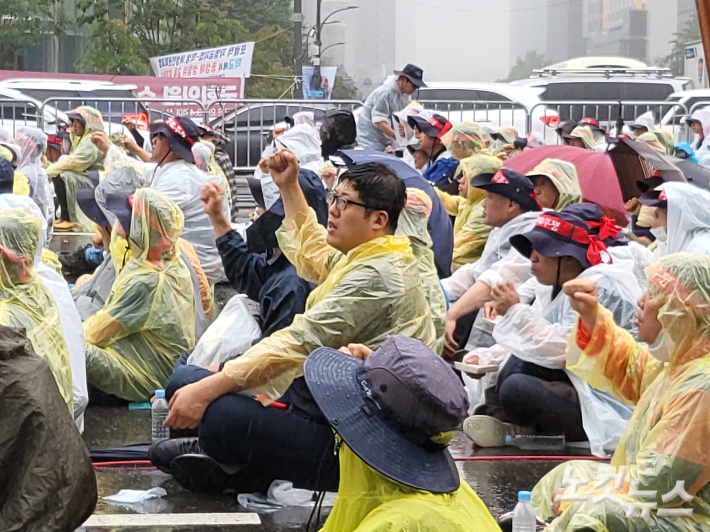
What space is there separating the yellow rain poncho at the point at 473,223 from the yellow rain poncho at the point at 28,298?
3609mm

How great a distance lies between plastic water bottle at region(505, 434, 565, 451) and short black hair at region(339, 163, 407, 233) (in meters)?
1.86

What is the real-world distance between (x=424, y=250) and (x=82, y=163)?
7767 mm

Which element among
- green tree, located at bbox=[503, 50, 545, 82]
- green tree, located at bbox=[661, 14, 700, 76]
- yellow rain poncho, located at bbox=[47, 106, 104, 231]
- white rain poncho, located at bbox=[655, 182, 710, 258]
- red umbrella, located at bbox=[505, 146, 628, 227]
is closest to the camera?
white rain poncho, located at bbox=[655, 182, 710, 258]

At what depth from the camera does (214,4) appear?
127 ft

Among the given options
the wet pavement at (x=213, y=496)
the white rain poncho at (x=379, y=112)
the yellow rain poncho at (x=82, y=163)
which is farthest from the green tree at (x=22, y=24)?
the wet pavement at (x=213, y=496)

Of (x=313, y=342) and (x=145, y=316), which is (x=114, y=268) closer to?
(x=145, y=316)

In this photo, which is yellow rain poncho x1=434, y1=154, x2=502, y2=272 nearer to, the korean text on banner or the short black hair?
the short black hair

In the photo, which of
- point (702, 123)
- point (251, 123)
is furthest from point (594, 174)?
point (251, 123)

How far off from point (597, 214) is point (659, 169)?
0.53m

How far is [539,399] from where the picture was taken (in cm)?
527

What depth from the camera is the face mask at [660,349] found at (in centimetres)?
342

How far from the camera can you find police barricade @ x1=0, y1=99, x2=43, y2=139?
14.9 metres


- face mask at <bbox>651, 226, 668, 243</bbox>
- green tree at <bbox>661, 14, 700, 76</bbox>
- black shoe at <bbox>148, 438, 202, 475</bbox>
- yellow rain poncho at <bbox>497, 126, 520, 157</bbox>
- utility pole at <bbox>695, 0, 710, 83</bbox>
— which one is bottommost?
black shoe at <bbox>148, 438, 202, 475</bbox>

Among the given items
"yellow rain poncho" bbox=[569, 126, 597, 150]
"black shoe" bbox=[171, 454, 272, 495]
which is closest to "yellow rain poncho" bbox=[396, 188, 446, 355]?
"black shoe" bbox=[171, 454, 272, 495]
